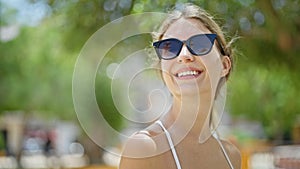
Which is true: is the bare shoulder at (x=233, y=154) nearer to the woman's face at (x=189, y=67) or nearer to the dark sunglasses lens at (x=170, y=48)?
the woman's face at (x=189, y=67)

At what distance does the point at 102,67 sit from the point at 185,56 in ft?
6.65

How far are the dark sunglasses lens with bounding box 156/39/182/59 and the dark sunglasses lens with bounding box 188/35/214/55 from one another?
3 cm

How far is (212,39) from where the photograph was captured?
1.40 meters

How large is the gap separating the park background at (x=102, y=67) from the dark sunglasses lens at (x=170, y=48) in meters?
0.45

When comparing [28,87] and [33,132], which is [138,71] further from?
[33,132]

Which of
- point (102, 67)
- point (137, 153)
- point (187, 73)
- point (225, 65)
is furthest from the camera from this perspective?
point (102, 67)

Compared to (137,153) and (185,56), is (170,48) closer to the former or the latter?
(185,56)

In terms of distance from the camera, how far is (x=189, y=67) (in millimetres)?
1356

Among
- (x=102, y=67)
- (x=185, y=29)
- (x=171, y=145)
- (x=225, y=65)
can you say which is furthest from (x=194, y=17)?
(x=102, y=67)

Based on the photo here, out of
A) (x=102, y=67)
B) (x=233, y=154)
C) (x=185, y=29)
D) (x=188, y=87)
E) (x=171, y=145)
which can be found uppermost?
(x=185, y=29)

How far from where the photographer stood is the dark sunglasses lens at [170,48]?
53.4 inches

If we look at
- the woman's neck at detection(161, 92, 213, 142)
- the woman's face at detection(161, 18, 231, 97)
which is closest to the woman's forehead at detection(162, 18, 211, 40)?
the woman's face at detection(161, 18, 231, 97)

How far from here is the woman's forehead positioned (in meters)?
1.38

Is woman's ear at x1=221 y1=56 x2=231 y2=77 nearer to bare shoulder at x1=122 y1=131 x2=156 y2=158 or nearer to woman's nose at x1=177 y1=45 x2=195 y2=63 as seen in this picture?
woman's nose at x1=177 y1=45 x2=195 y2=63
